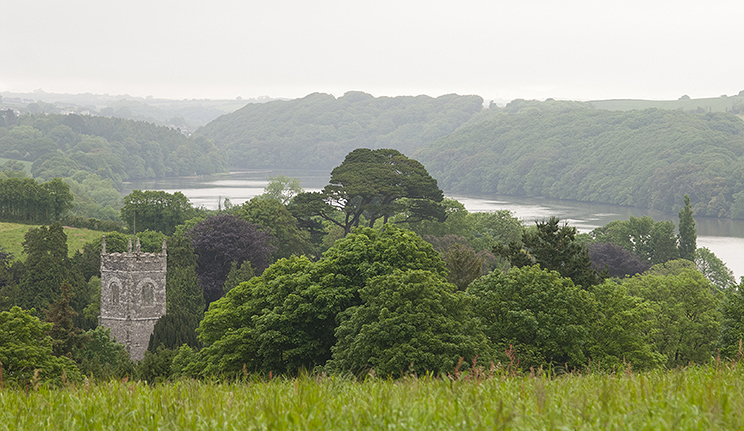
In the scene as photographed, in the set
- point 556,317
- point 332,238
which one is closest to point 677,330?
point 556,317

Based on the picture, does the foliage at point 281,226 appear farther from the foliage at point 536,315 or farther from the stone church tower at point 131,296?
the foliage at point 536,315

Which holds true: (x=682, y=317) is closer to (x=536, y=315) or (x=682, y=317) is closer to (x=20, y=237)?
(x=536, y=315)

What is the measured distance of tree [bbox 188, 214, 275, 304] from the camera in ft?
229

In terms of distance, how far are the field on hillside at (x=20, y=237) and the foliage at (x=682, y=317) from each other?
175 feet

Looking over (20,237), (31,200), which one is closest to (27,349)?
(20,237)

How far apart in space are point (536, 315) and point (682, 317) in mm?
20978

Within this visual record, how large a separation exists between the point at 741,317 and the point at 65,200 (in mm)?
79002

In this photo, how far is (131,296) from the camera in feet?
164

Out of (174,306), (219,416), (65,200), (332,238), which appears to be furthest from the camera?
(65,200)

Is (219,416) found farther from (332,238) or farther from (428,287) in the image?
(332,238)

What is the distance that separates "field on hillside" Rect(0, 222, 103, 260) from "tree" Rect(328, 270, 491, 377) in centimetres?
5178

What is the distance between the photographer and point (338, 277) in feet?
109

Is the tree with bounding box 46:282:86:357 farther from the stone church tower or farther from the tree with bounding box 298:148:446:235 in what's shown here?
the tree with bounding box 298:148:446:235

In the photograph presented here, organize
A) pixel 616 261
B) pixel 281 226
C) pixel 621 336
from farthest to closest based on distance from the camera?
pixel 616 261
pixel 281 226
pixel 621 336
